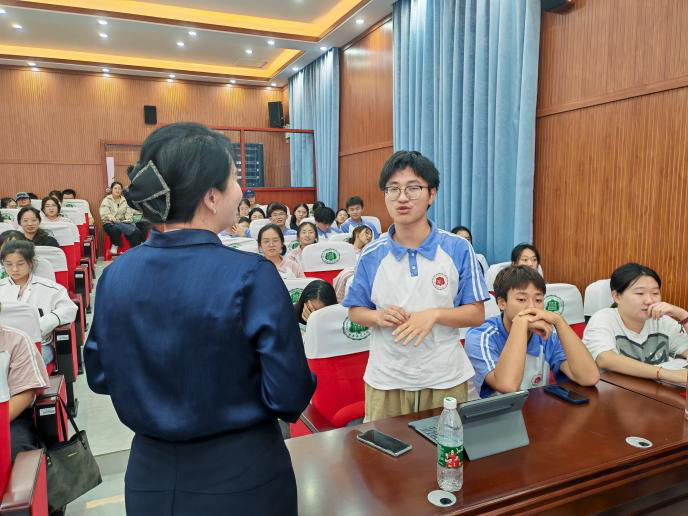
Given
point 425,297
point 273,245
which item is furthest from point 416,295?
point 273,245

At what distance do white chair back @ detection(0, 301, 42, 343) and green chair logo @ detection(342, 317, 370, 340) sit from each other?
1503 millimetres

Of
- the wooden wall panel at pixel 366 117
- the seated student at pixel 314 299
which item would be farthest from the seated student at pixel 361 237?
the wooden wall panel at pixel 366 117

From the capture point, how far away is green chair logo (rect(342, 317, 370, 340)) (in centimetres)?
231

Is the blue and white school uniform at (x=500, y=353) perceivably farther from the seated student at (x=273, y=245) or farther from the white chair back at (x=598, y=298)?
the seated student at (x=273, y=245)

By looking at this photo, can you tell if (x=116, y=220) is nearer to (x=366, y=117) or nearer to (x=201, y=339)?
(x=366, y=117)

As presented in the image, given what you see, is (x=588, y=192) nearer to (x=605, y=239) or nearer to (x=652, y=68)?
(x=605, y=239)

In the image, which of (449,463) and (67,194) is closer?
(449,463)

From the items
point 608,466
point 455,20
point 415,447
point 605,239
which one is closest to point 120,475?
point 415,447

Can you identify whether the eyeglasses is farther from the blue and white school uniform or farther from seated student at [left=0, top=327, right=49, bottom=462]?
seated student at [left=0, top=327, right=49, bottom=462]

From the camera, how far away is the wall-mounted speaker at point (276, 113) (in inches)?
433

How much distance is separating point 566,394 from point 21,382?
2046 millimetres

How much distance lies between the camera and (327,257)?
434 centimetres

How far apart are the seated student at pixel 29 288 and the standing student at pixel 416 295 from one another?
90.8 inches

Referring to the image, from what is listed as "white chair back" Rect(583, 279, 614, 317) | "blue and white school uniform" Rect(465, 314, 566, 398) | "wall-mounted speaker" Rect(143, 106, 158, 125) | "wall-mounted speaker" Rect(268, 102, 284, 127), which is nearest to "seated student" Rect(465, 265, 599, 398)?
"blue and white school uniform" Rect(465, 314, 566, 398)
